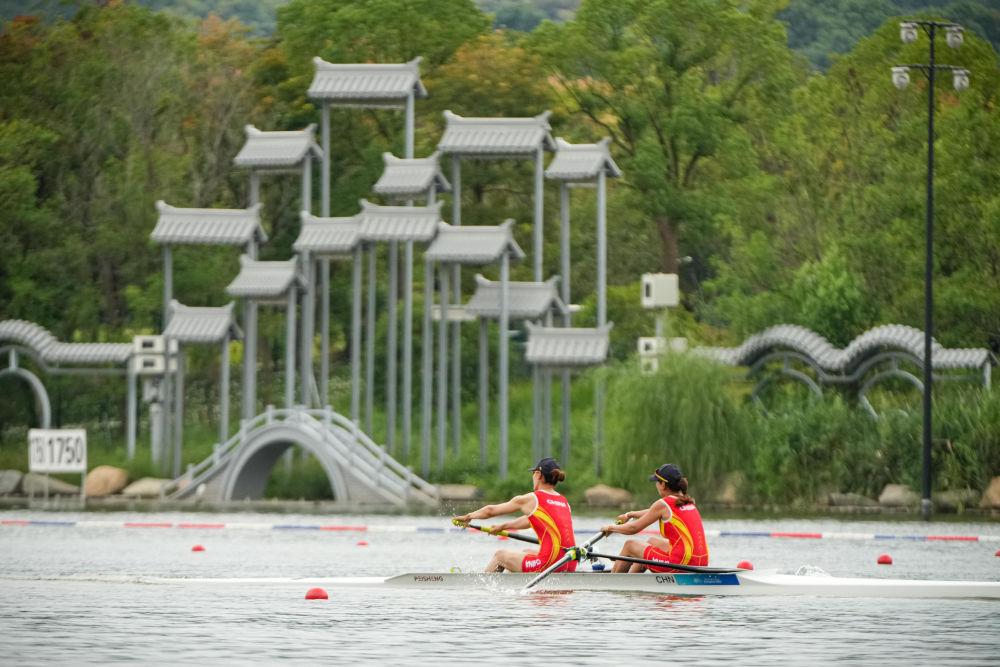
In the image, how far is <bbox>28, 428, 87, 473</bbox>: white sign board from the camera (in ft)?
168

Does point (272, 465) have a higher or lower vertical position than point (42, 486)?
higher

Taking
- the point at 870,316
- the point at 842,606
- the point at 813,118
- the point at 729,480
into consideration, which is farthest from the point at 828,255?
the point at 842,606

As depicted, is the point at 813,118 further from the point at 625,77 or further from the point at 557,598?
the point at 557,598

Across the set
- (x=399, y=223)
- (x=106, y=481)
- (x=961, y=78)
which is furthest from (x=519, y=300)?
(x=961, y=78)

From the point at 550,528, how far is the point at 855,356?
31.1 metres

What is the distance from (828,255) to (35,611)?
40474mm

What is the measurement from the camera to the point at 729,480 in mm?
49906

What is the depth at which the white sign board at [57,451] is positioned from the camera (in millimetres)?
51188

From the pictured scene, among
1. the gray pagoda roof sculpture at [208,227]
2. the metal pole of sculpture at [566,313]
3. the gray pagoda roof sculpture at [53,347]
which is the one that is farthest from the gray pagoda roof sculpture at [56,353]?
the metal pole of sculpture at [566,313]

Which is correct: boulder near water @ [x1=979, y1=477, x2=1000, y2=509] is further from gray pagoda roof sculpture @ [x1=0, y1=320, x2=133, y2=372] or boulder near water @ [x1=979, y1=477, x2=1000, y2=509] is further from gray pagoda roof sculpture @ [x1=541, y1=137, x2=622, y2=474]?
gray pagoda roof sculpture @ [x1=0, y1=320, x2=133, y2=372]

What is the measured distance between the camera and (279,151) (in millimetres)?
58469

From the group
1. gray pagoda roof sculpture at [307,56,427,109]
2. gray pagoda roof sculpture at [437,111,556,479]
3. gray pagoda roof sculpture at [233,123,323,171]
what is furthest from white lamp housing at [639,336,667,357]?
gray pagoda roof sculpture at [233,123,323,171]

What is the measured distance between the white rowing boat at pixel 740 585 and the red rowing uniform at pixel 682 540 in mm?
203

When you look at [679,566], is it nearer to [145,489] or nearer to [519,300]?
[519,300]
